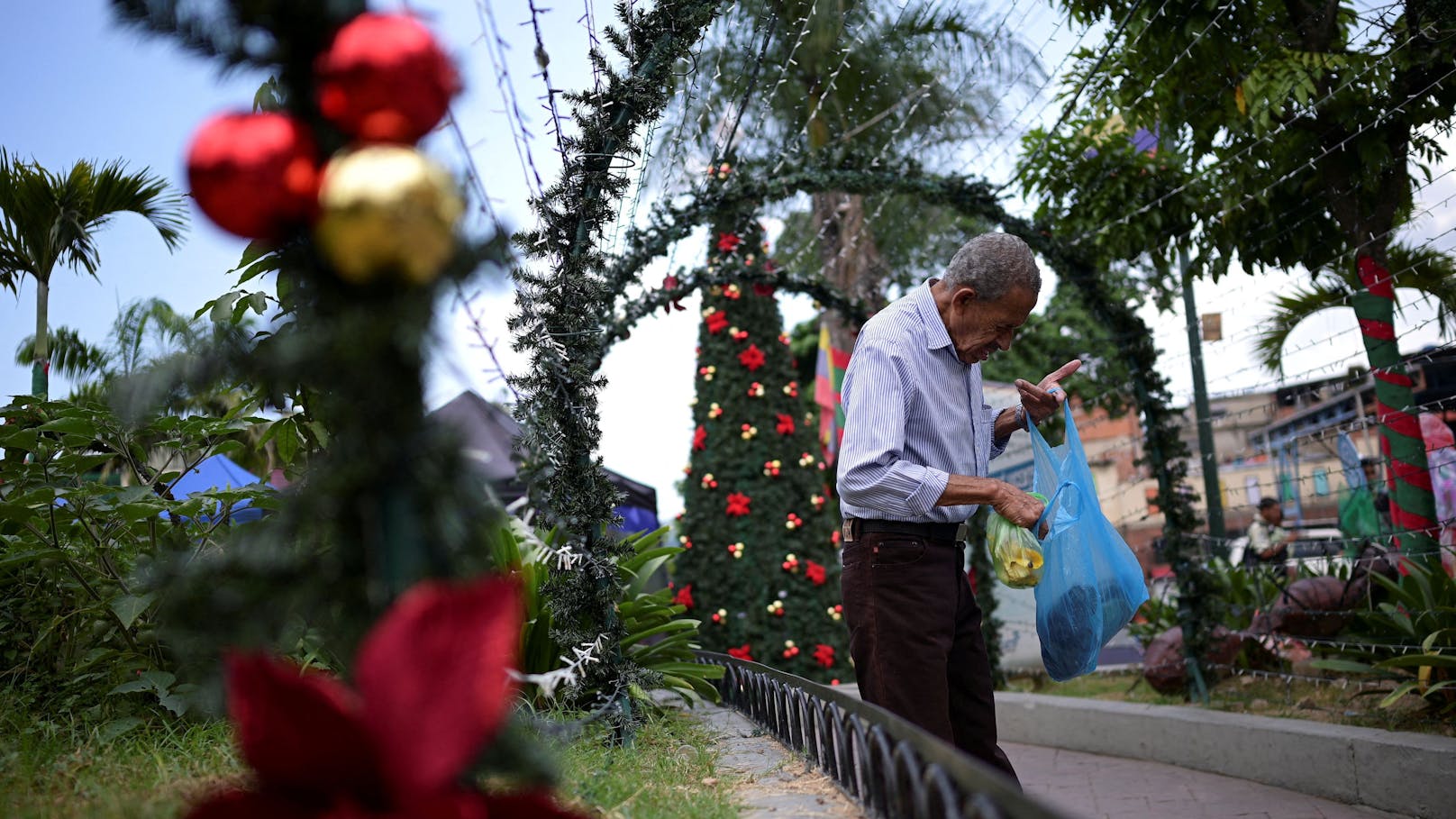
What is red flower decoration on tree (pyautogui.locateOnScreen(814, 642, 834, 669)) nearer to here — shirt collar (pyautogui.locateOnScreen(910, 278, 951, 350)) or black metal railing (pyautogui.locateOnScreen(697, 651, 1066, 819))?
black metal railing (pyautogui.locateOnScreen(697, 651, 1066, 819))

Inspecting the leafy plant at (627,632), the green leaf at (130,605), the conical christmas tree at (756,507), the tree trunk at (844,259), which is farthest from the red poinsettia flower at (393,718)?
the tree trunk at (844,259)

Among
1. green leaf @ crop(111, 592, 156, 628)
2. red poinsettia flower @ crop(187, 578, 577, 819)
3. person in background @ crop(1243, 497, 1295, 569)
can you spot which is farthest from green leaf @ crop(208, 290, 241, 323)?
person in background @ crop(1243, 497, 1295, 569)

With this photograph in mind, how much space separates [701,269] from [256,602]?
480 centimetres

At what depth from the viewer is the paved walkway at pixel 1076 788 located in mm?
2307

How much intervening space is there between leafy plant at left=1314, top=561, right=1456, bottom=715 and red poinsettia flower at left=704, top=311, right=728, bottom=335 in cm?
539

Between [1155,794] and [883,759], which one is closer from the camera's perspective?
[883,759]

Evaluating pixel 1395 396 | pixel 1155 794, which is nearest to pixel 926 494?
pixel 1155 794

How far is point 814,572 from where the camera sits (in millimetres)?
8875

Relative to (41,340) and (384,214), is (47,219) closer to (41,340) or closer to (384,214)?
(41,340)

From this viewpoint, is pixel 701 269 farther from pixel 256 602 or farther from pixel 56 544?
pixel 256 602

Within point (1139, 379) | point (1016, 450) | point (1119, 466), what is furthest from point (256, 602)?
point (1119, 466)

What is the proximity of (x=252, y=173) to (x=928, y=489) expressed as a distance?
6.19 feet

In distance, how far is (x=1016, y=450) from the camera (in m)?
12.9

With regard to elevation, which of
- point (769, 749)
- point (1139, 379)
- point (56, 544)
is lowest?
point (769, 749)
